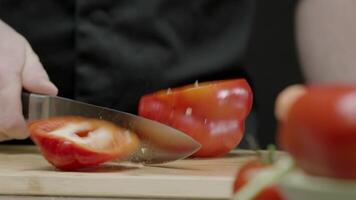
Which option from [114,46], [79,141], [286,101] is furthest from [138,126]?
[286,101]

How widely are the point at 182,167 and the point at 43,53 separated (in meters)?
0.36

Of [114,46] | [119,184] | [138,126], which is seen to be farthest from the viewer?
[114,46]

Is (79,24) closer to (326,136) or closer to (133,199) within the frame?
(133,199)

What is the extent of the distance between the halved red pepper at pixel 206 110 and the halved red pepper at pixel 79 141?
0.10m

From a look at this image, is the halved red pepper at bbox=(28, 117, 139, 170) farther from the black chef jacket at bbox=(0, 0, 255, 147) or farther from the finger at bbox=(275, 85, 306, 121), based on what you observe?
the finger at bbox=(275, 85, 306, 121)

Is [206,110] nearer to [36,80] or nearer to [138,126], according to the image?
[138,126]

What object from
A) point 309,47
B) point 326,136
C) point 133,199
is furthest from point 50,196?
point 309,47

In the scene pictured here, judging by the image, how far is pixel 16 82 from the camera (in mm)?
1104

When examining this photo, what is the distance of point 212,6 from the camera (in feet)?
4.32

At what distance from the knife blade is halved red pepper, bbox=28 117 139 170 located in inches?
0.5

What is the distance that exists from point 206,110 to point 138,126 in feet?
0.45

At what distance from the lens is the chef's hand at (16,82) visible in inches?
43.3

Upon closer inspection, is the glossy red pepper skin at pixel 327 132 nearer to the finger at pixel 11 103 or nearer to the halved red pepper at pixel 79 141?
the halved red pepper at pixel 79 141

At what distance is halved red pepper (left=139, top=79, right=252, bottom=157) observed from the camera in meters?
1.15
